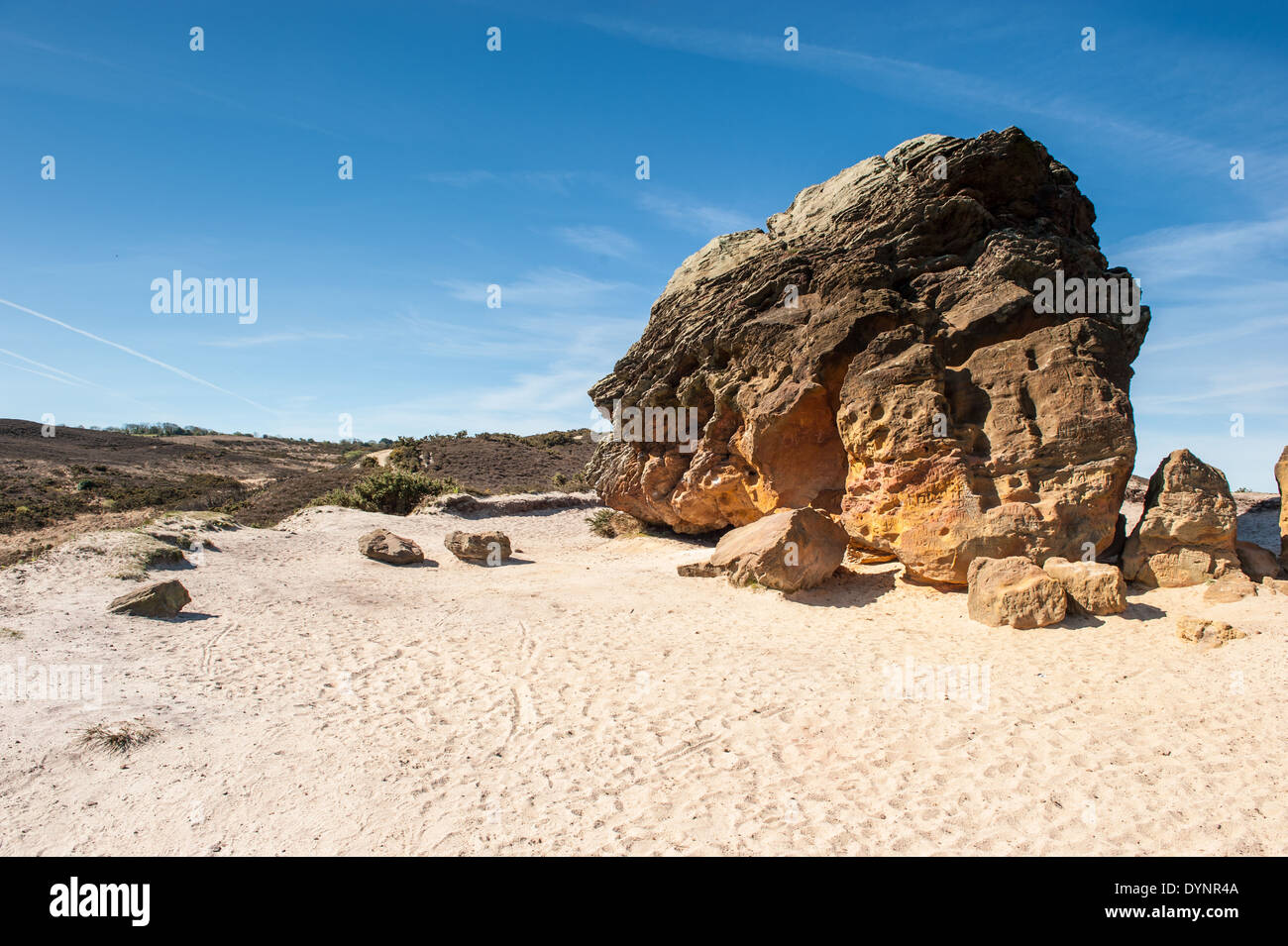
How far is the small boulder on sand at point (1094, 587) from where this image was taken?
9617mm

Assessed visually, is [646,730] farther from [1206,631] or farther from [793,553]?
[1206,631]

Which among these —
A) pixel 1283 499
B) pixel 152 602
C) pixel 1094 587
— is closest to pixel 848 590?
pixel 1094 587

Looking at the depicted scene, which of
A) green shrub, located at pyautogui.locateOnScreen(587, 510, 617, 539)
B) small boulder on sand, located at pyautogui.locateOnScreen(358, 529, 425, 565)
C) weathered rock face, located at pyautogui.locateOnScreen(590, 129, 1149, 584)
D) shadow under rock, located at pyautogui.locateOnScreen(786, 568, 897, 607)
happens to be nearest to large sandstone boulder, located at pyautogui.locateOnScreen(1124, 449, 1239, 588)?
weathered rock face, located at pyautogui.locateOnScreen(590, 129, 1149, 584)

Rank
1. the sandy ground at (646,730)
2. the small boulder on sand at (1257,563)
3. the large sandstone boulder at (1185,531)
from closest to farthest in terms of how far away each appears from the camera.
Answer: the sandy ground at (646,730) < the large sandstone boulder at (1185,531) < the small boulder on sand at (1257,563)

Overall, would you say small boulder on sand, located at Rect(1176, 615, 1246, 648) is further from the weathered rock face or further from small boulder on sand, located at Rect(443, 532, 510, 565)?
small boulder on sand, located at Rect(443, 532, 510, 565)

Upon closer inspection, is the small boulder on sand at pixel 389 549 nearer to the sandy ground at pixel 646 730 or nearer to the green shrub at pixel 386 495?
the sandy ground at pixel 646 730

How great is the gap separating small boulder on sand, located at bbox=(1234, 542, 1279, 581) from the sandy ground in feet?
4.93

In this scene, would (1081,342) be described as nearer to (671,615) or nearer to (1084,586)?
(1084,586)

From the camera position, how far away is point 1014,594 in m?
9.71

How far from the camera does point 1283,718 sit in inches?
260

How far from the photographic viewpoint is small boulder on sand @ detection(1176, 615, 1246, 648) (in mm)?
8320

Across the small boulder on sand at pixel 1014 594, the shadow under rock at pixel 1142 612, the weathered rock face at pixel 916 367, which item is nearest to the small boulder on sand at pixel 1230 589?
the shadow under rock at pixel 1142 612

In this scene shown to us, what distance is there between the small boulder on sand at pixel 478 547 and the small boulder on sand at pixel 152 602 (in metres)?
6.71
